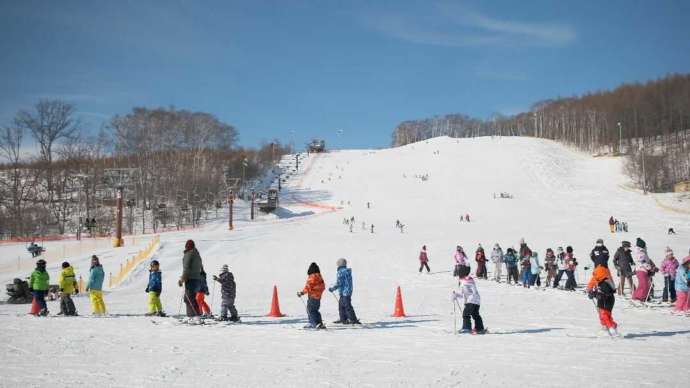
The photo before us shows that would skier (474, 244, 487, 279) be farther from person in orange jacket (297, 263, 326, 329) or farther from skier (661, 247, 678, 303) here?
person in orange jacket (297, 263, 326, 329)

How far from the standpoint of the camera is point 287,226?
46.1 metres

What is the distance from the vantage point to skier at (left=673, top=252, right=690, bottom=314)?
13.1 m

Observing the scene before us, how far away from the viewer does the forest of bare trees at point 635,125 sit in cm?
8050

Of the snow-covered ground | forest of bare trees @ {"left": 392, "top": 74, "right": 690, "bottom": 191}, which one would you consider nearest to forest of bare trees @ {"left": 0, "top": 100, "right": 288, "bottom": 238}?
the snow-covered ground

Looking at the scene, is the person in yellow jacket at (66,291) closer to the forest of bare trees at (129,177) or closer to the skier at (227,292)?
the skier at (227,292)

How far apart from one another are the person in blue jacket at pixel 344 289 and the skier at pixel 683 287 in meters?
8.32

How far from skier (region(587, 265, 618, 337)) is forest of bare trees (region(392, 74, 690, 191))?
73223mm

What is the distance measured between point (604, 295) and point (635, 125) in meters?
115

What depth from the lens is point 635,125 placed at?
109m

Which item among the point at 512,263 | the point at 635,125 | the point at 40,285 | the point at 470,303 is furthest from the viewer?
the point at 635,125

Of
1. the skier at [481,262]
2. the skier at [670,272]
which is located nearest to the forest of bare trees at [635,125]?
the skier at [481,262]

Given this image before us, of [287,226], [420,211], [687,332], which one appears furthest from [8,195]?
[687,332]

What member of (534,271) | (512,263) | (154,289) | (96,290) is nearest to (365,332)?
(154,289)

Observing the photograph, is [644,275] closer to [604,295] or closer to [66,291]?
[604,295]
